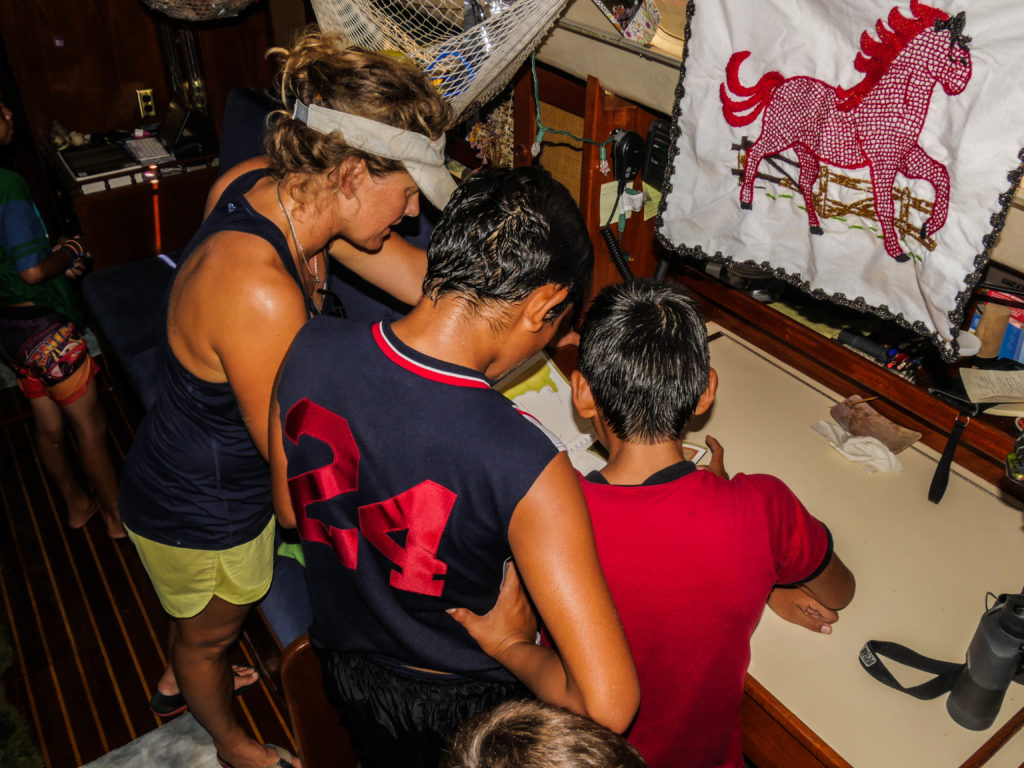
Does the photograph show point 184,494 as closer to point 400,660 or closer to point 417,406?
point 400,660

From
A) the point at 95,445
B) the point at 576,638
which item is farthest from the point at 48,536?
the point at 576,638

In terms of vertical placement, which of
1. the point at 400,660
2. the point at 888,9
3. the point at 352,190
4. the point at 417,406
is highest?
the point at 888,9

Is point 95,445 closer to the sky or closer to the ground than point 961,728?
closer to the ground

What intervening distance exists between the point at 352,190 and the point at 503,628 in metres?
0.93

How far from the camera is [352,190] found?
62.9 inches

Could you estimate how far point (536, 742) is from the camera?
99 cm

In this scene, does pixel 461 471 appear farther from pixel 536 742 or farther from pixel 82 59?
pixel 82 59

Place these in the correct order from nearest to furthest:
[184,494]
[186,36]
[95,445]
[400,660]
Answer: [400,660], [184,494], [95,445], [186,36]

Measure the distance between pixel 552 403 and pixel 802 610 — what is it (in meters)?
0.87

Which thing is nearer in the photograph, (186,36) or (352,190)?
(352,190)

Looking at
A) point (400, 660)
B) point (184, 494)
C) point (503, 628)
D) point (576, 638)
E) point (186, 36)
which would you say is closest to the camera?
point (576, 638)

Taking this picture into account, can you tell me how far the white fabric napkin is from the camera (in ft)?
6.42

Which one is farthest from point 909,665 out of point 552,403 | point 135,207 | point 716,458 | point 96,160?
point 96,160

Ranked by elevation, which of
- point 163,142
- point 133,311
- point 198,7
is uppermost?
point 198,7
